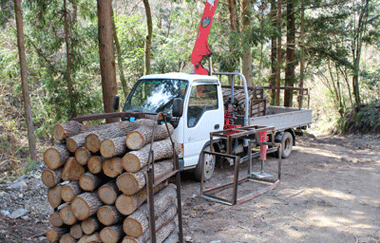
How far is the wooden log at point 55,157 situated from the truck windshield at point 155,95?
2.95 m

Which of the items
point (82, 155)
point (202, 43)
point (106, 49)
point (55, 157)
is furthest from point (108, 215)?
point (202, 43)

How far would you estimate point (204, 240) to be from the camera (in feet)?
15.0

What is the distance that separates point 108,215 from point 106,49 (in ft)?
15.5

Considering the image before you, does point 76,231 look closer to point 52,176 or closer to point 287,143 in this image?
point 52,176

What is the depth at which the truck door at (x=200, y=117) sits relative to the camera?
255 inches

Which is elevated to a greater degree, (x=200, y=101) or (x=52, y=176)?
(x=200, y=101)

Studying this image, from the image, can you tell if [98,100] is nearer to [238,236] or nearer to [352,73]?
[238,236]

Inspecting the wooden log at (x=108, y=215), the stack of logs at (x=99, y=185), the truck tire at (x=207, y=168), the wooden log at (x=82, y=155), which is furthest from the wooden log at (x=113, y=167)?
the truck tire at (x=207, y=168)

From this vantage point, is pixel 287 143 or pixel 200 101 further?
pixel 287 143

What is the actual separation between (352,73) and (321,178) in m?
10.4

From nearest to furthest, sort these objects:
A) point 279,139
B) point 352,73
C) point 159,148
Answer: point 159,148
point 279,139
point 352,73

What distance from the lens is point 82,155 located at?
11.8 ft

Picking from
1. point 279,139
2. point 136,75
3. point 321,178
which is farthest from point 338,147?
point 136,75

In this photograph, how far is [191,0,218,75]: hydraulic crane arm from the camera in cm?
945
